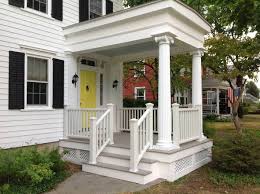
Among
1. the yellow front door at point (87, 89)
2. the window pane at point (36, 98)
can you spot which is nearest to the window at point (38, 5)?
the yellow front door at point (87, 89)

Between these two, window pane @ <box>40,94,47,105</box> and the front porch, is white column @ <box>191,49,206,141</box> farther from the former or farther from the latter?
window pane @ <box>40,94,47,105</box>

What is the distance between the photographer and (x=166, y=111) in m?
6.96

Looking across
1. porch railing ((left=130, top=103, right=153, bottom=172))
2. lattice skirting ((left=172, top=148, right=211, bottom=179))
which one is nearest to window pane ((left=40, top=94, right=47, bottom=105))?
porch railing ((left=130, top=103, right=153, bottom=172))

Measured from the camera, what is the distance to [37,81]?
8.38 metres

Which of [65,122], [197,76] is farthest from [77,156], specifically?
[197,76]

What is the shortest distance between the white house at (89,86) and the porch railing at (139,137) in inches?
0.9

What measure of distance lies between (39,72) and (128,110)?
342 cm

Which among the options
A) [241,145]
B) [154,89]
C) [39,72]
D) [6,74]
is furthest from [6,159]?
[154,89]

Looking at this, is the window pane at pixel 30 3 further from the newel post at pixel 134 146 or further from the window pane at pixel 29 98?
the newel post at pixel 134 146

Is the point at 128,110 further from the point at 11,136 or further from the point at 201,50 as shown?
the point at 11,136

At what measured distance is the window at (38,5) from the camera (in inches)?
328

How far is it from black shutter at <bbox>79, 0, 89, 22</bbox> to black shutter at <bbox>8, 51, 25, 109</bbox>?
9.64 feet

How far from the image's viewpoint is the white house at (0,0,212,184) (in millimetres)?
6926

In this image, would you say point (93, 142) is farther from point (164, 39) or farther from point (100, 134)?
point (164, 39)
